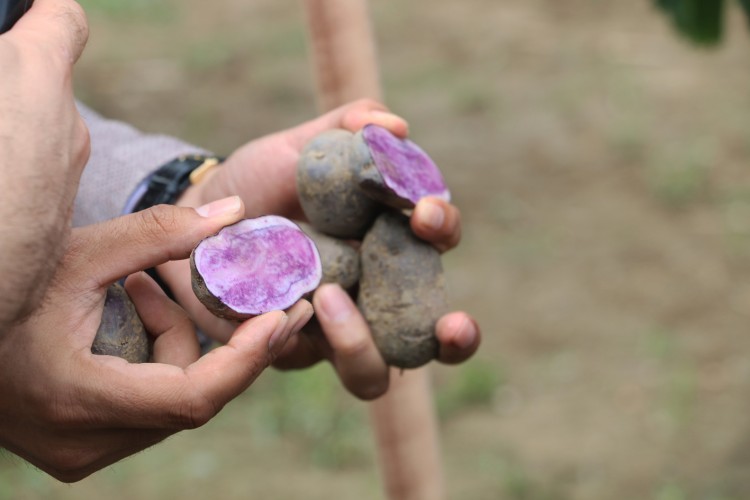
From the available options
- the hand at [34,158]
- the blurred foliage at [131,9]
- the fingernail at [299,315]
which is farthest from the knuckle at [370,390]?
the blurred foliage at [131,9]

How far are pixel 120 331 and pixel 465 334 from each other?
0.56 meters

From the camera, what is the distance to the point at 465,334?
1493mm

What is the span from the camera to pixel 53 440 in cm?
121

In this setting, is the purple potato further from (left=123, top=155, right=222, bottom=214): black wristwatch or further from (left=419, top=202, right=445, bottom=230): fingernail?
(left=123, top=155, right=222, bottom=214): black wristwatch

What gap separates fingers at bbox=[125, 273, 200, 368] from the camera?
4.07ft

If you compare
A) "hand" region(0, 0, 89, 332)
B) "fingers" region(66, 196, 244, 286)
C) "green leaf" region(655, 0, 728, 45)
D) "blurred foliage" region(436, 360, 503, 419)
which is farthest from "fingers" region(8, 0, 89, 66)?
"blurred foliage" region(436, 360, 503, 419)

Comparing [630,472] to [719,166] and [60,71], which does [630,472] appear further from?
[60,71]

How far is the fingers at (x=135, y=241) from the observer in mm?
1160

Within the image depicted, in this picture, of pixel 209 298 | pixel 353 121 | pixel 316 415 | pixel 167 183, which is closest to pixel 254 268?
pixel 209 298

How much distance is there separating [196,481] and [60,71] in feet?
6.15

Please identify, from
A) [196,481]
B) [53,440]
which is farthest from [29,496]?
[53,440]

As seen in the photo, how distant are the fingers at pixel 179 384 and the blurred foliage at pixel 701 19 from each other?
1.40 metres

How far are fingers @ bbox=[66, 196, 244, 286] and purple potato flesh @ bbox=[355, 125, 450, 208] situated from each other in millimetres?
324

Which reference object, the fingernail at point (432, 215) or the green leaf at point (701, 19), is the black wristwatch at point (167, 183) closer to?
the fingernail at point (432, 215)
